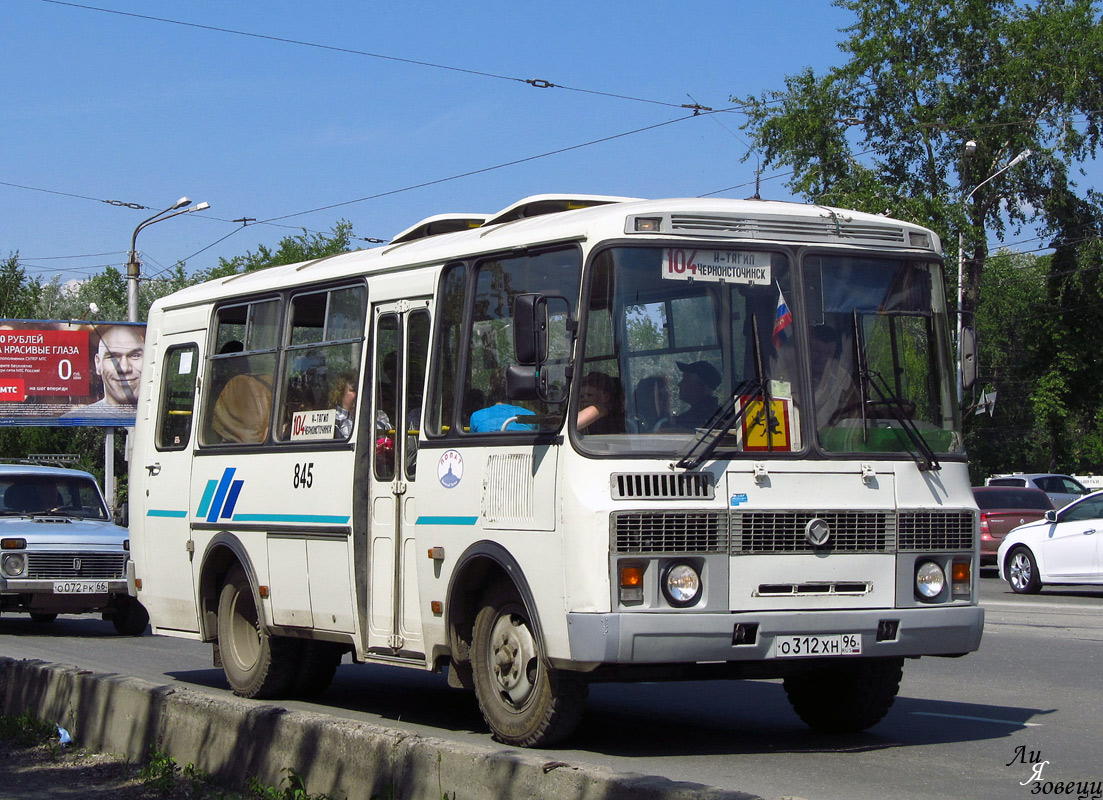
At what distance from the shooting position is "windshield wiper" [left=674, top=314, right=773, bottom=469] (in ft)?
24.5

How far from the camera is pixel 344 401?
9734mm

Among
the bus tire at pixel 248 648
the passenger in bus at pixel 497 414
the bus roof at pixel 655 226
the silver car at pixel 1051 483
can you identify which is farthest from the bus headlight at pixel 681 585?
the silver car at pixel 1051 483

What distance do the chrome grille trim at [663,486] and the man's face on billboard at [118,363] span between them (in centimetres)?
3637

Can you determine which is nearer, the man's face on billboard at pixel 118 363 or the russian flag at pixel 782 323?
the russian flag at pixel 782 323

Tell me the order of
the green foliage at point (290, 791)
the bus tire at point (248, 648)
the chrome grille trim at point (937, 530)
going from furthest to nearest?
the bus tire at point (248, 648) → the chrome grille trim at point (937, 530) → the green foliage at point (290, 791)

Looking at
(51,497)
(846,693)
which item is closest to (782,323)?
(846,693)

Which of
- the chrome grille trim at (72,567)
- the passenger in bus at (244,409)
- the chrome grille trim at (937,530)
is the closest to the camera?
the chrome grille trim at (937,530)

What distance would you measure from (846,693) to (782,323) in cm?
238

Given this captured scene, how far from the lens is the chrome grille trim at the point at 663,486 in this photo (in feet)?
24.1

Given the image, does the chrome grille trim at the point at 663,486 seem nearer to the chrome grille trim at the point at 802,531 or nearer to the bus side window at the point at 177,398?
the chrome grille trim at the point at 802,531

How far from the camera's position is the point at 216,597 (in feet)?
36.8

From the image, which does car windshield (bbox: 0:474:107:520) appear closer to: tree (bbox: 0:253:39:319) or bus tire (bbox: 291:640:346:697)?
bus tire (bbox: 291:640:346:697)

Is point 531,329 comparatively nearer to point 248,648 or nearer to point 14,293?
point 248,648

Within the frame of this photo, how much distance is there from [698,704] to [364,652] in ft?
8.53
